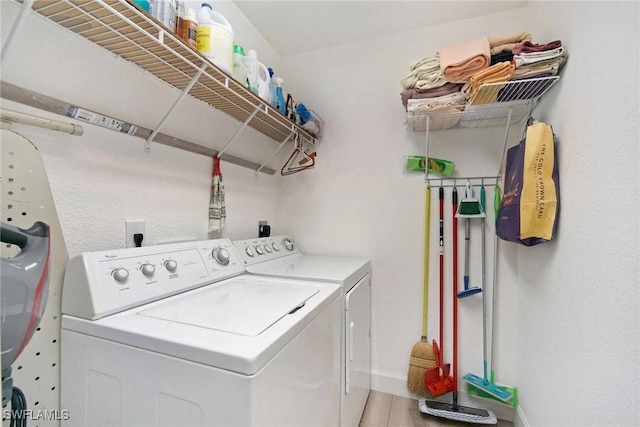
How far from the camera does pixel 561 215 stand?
121 cm

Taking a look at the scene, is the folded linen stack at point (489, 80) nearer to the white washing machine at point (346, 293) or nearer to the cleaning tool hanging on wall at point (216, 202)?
the white washing machine at point (346, 293)

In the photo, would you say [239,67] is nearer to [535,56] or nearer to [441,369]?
[535,56]

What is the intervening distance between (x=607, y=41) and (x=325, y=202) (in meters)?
1.67

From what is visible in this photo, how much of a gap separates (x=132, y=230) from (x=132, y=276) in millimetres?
298

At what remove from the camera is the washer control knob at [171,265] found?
112cm

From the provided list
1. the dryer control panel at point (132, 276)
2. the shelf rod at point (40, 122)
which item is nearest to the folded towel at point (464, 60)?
the dryer control panel at point (132, 276)

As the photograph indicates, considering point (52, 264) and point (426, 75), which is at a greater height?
point (426, 75)

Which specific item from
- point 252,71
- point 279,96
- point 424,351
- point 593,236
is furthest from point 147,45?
point 424,351

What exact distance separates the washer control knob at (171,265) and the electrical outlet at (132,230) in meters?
0.19

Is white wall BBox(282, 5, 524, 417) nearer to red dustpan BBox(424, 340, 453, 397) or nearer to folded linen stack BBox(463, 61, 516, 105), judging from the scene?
red dustpan BBox(424, 340, 453, 397)

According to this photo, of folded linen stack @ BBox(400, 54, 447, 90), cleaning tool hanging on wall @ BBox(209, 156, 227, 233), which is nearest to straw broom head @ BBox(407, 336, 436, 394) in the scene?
cleaning tool hanging on wall @ BBox(209, 156, 227, 233)

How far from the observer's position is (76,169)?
1023 mm

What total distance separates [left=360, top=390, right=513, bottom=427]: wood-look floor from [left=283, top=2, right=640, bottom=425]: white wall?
0.09m

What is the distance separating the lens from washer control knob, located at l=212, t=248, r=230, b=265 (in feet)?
4.52
